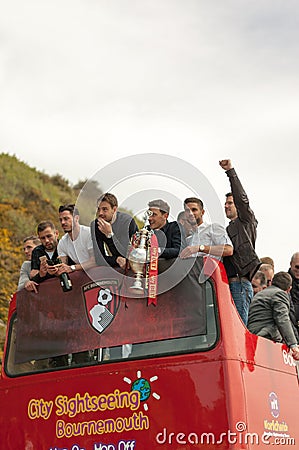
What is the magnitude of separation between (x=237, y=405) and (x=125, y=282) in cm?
140

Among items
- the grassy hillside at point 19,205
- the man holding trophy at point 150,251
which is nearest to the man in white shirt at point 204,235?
the man holding trophy at point 150,251

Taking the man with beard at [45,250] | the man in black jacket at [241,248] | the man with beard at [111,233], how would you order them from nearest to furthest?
the man with beard at [111,233]
the man in black jacket at [241,248]
the man with beard at [45,250]

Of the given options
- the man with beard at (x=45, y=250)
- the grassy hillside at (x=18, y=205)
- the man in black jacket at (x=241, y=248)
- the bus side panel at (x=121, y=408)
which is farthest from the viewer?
the grassy hillside at (x=18, y=205)

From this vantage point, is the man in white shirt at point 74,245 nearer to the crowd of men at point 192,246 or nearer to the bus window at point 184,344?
the crowd of men at point 192,246

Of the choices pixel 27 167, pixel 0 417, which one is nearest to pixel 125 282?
pixel 0 417

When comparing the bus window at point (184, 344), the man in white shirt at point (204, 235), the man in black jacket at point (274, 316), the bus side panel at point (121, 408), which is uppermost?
the man in white shirt at point (204, 235)

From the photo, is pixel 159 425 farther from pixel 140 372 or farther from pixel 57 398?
pixel 57 398

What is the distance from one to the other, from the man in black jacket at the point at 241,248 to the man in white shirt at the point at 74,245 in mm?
1224

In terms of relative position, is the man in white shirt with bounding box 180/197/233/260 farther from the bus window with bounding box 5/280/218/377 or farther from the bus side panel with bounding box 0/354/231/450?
the bus side panel with bounding box 0/354/231/450

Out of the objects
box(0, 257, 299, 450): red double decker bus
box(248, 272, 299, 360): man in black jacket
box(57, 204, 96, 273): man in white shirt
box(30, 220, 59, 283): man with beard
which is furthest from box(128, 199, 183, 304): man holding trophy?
box(30, 220, 59, 283): man with beard

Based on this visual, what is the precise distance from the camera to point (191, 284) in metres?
5.68

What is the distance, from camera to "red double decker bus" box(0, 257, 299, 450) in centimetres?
521

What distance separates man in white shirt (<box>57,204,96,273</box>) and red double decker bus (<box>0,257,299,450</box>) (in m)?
0.15

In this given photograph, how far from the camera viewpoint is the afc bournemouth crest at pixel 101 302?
19.5ft
